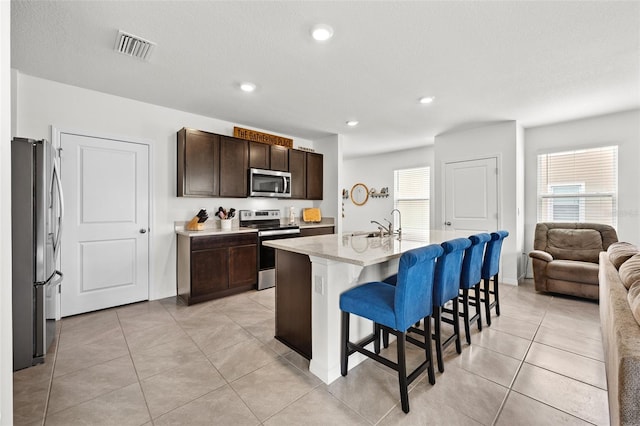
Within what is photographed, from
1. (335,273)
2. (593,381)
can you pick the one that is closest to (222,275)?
(335,273)

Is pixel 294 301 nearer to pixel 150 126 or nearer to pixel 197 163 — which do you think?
pixel 197 163

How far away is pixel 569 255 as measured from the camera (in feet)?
13.4

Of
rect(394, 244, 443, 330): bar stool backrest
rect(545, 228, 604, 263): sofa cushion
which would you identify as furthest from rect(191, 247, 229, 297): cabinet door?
rect(545, 228, 604, 263): sofa cushion

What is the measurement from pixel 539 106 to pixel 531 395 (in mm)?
3534

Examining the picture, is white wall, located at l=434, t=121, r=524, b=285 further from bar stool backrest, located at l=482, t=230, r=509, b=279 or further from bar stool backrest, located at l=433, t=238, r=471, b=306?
bar stool backrest, located at l=433, t=238, r=471, b=306

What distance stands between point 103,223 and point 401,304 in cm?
348

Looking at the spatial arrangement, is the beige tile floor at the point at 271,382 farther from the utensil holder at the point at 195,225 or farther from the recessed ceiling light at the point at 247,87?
the recessed ceiling light at the point at 247,87

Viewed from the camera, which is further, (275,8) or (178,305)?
(178,305)

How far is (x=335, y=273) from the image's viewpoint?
202 cm

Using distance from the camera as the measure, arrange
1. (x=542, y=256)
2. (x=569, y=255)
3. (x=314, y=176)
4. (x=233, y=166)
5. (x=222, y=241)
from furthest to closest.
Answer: (x=314, y=176), (x=233, y=166), (x=569, y=255), (x=542, y=256), (x=222, y=241)

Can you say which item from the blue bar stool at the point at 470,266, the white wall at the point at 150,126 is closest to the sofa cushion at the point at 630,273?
the blue bar stool at the point at 470,266

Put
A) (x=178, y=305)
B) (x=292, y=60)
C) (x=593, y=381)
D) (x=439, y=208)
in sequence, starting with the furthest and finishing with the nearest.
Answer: (x=439, y=208) → (x=178, y=305) → (x=292, y=60) → (x=593, y=381)

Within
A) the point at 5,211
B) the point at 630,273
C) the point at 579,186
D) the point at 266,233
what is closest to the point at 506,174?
the point at 579,186

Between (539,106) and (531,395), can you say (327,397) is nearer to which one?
(531,395)
